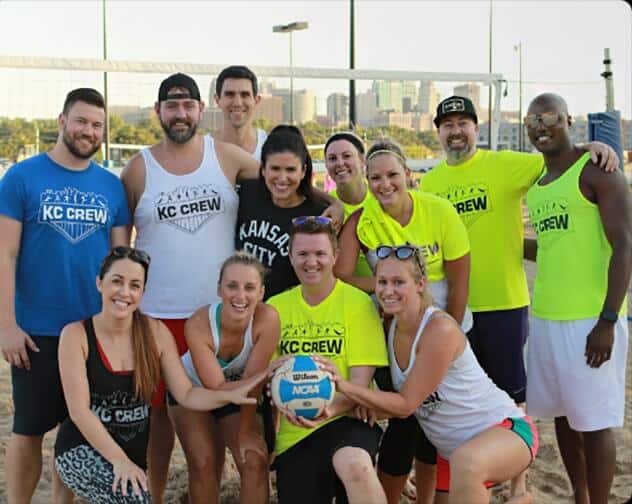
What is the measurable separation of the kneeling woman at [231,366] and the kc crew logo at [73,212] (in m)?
0.67

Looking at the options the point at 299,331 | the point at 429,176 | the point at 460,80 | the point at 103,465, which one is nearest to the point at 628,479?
the point at 429,176

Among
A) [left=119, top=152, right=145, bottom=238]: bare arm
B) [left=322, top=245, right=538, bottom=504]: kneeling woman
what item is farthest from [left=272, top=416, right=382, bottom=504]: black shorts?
[left=119, top=152, right=145, bottom=238]: bare arm

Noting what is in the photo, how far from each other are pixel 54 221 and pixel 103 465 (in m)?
1.13

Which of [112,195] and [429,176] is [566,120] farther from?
[112,195]

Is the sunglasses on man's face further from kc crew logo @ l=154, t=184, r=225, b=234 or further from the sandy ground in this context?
the sandy ground

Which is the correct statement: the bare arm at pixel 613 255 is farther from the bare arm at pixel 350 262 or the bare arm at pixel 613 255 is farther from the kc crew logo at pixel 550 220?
the bare arm at pixel 350 262

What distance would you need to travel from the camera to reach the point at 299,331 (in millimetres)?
A: 3141

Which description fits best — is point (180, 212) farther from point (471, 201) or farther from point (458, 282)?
point (471, 201)

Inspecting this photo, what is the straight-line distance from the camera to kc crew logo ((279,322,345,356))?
309 cm

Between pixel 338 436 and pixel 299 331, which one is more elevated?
pixel 299 331

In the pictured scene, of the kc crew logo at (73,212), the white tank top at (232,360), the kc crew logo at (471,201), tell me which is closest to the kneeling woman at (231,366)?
the white tank top at (232,360)

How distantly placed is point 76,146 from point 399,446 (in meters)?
2.05

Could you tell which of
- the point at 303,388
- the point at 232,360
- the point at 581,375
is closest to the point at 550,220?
the point at 581,375

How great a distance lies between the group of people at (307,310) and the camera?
2.99 metres
